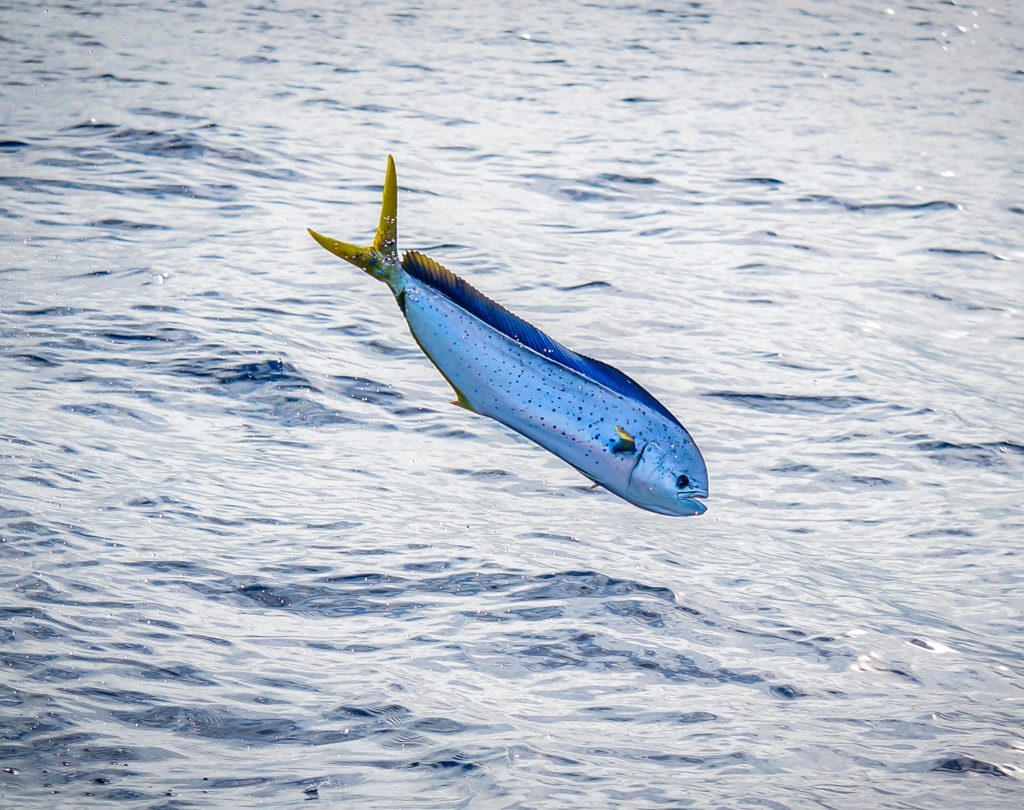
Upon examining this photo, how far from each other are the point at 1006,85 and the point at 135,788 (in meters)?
14.7

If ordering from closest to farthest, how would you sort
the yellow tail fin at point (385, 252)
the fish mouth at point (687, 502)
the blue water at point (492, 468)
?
the yellow tail fin at point (385, 252) → the fish mouth at point (687, 502) → the blue water at point (492, 468)

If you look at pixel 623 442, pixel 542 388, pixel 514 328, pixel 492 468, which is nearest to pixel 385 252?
pixel 514 328

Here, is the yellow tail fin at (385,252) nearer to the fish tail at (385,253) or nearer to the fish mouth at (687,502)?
the fish tail at (385,253)

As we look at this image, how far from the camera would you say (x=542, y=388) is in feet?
10.8

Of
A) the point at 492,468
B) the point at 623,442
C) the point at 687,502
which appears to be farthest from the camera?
the point at 492,468

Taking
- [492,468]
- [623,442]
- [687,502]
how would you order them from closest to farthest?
[623,442] → [687,502] → [492,468]

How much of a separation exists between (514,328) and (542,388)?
16cm

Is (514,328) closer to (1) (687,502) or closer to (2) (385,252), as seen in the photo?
(2) (385,252)

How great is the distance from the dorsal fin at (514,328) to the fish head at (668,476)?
0.23ft

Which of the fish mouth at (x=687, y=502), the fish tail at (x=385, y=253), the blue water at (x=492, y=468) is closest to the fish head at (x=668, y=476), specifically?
the fish mouth at (x=687, y=502)

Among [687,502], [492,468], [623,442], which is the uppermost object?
[623,442]

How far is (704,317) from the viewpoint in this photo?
29.5 ft

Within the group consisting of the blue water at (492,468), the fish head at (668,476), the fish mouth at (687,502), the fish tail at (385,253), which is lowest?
the blue water at (492,468)

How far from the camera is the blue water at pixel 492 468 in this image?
4.62 metres
